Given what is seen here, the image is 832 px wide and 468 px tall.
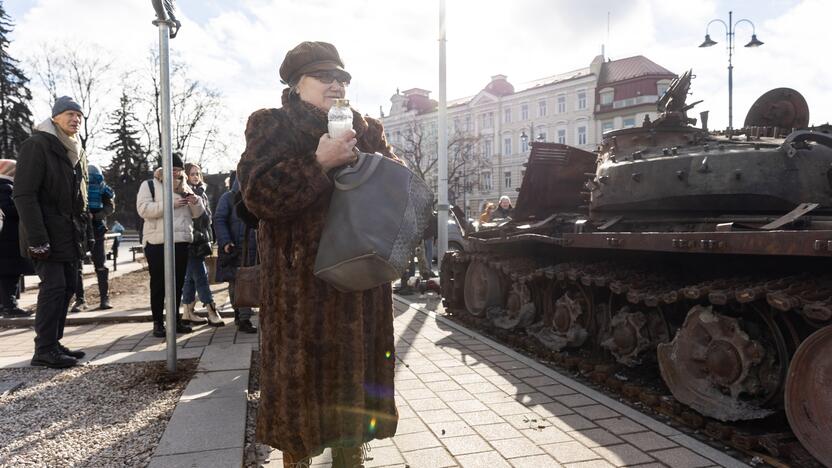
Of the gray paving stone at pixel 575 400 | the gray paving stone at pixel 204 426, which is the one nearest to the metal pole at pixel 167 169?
the gray paving stone at pixel 204 426

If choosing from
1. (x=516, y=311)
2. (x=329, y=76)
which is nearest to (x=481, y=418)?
(x=329, y=76)

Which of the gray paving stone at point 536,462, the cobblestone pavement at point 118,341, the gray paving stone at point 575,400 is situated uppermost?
the cobblestone pavement at point 118,341

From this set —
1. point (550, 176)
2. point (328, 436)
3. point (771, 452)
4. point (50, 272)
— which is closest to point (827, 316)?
point (771, 452)

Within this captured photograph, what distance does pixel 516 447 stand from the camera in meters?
3.48

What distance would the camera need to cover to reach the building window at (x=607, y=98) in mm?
46094

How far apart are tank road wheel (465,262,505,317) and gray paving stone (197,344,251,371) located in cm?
306

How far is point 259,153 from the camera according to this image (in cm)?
233

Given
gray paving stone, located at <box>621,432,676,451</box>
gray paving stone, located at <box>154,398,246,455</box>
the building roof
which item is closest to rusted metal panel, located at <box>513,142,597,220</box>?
gray paving stone, located at <box>621,432,676,451</box>

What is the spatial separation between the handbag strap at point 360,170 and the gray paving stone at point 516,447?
1951mm

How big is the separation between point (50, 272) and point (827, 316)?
5.30 meters

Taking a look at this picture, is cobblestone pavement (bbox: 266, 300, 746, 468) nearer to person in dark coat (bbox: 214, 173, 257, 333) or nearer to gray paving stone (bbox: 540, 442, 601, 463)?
gray paving stone (bbox: 540, 442, 601, 463)

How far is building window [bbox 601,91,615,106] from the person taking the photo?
4609 centimetres

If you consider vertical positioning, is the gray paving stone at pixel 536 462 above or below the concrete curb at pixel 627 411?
above

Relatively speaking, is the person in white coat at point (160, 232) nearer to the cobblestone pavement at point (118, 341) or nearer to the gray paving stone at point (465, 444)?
the cobblestone pavement at point (118, 341)
